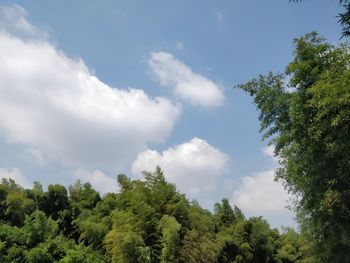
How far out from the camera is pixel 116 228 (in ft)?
52.3

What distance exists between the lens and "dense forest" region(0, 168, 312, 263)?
599 inches

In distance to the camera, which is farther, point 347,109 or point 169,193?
point 169,193

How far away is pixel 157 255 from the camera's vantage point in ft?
50.6

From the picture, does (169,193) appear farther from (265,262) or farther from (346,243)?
(265,262)

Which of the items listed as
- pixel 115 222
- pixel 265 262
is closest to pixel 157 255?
pixel 115 222

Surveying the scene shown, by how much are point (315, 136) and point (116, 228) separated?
8.27m

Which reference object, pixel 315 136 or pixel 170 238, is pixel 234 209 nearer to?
pixel 170 238

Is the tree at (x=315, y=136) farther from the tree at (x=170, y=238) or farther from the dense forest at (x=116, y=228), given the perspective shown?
the tree at (x=170, y=238)

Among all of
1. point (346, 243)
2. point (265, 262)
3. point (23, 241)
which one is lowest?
point (346, 243)

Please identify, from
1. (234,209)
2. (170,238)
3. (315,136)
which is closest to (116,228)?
(170,238)

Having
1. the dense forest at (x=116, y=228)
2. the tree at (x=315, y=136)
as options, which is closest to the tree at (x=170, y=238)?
the dense forest at (x=116, y=228)

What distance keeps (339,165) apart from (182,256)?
265 inches

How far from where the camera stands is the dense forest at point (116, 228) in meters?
15.2

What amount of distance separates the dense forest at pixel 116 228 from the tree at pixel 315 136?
6.98ft
